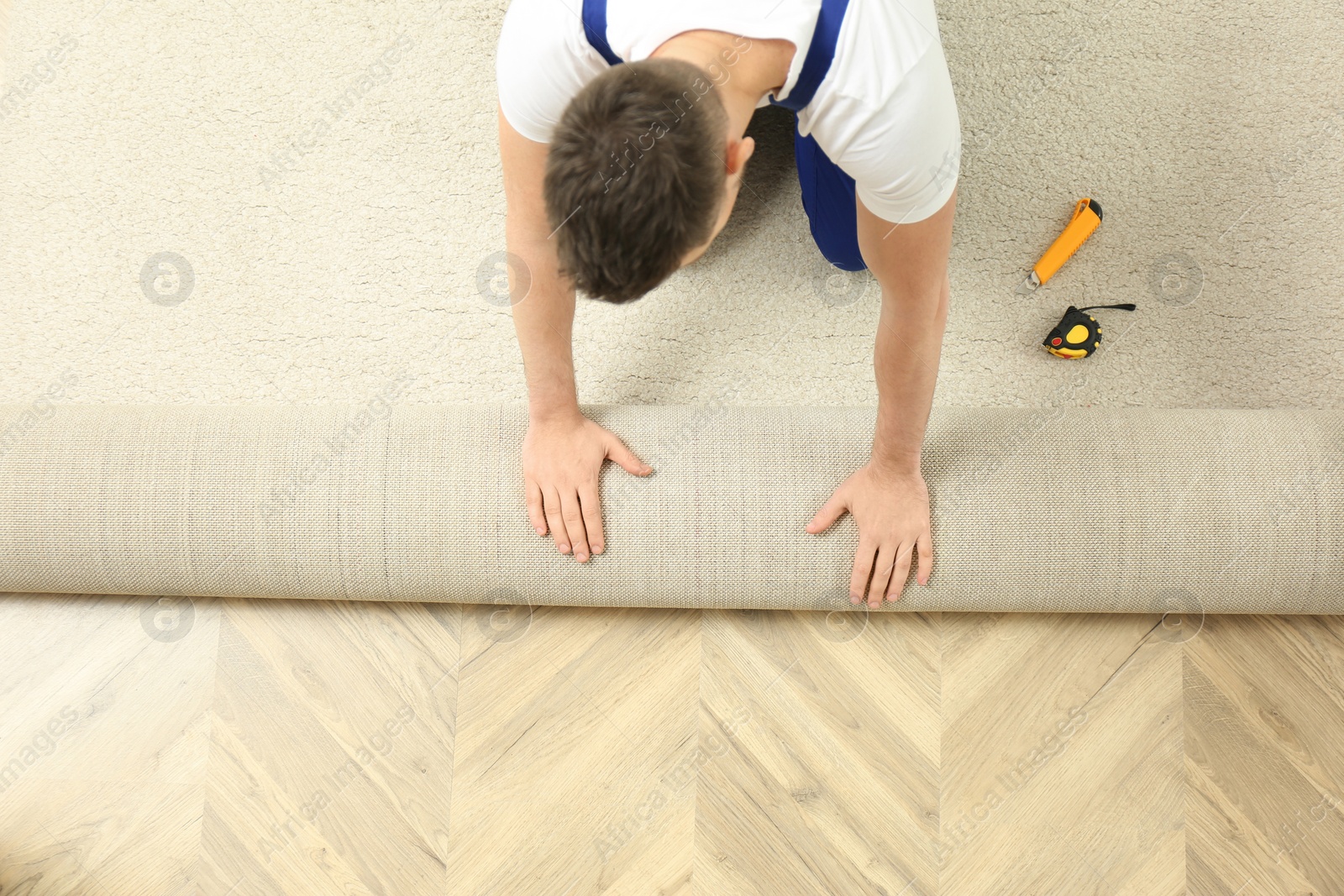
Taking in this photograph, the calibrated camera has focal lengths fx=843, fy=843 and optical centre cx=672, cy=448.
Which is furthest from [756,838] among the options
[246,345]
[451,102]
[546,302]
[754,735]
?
[451,102]

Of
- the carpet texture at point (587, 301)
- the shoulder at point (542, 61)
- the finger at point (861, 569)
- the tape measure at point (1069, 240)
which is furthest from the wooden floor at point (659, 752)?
the shoulder at point (542, 61)

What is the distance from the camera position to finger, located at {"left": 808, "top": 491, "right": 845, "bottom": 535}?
33.6 inches

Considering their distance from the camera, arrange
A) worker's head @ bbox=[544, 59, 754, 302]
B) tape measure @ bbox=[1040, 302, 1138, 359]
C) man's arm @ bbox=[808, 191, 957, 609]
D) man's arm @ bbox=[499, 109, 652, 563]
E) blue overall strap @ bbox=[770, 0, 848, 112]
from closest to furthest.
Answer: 1. worker's head @ bbox=[544, 59, 754, 302]
2. blue overall strap @ bbox=[770, 0, 848, 112]
3. man's arm @ bbox=[808, 191, 957, 609]
4. man's arm @ bbox=[499, 109, 652, 563]
5. tape measure @ bbox=[1040, 302, 1138, 359]

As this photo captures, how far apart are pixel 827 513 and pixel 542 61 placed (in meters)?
0.49

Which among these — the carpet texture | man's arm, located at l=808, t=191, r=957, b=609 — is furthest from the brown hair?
the carpet texture

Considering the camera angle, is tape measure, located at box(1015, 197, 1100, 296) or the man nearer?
the man

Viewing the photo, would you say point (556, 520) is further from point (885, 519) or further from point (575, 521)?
point (885, 519)

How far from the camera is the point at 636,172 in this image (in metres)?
0.49

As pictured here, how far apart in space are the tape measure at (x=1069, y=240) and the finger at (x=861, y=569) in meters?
0.44

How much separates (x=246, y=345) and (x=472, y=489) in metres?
0.42

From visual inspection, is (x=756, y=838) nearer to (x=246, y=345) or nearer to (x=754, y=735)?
(x=754, y=735)

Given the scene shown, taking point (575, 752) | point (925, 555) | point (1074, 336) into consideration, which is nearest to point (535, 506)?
point (575, 752)

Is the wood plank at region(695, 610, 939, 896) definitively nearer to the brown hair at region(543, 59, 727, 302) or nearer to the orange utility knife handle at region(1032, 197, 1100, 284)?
the orange utility knife handle at region(1032, 197, 1100, 284)

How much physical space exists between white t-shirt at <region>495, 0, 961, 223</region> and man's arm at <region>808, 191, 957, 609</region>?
4 centimetres
